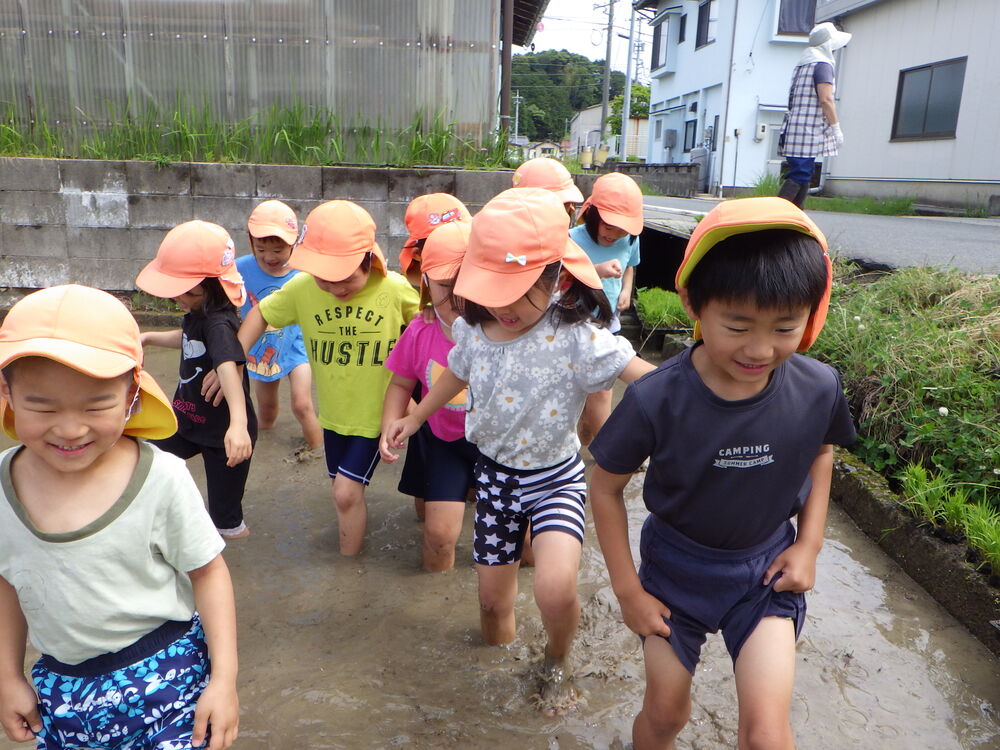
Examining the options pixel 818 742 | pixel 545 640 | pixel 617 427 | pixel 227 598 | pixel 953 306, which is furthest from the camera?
pixel 953 306

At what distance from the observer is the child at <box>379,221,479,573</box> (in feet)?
10.5

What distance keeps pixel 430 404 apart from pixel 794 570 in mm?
1327

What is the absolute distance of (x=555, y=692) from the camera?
252cm

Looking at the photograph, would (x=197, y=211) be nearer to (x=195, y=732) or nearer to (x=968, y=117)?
(x=195, y=732)

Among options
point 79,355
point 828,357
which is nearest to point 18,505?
point 79,355

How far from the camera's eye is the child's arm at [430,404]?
9.09ft

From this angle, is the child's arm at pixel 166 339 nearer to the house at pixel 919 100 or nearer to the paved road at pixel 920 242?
the paved road at pixel 920 242

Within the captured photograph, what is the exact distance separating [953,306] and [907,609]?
219 cm

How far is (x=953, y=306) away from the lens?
14.8ft

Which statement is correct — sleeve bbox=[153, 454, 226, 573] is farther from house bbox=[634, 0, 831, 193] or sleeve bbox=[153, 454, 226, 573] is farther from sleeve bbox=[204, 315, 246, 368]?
house bbox=[634, 0, 831, 193]

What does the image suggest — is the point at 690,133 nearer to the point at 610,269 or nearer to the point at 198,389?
the point at 610,269

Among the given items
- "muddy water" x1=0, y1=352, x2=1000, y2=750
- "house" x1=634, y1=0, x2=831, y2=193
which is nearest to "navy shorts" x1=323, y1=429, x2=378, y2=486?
"muddy water" x1=0, y1=352, x2=1000, y2=750

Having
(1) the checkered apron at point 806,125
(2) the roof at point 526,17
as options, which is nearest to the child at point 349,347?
(1) the checkered apron at point 806,125

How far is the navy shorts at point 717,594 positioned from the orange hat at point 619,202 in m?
2.81
